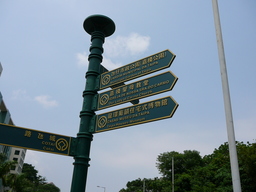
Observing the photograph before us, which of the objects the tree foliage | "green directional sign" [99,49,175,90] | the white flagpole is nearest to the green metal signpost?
"green directional sign" [99,49,175,90]

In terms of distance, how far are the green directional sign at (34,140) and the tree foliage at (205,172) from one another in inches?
800

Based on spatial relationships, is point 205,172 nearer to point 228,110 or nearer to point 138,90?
point 138,90

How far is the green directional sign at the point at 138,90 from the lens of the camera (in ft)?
18.8

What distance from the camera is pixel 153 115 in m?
5.57

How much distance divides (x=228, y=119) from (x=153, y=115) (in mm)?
1673

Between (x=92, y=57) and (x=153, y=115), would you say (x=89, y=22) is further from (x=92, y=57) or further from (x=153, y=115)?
(x=153, y=115)

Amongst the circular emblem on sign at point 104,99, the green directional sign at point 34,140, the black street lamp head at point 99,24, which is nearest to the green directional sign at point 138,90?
the circular emblem on sign at point 104,99

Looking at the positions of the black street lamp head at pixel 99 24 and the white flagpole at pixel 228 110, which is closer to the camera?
the white flagpole at pixel 228 110

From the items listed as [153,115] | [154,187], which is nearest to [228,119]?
[153,115]

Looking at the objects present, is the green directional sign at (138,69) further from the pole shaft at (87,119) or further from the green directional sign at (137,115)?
the green directional sign at (137,115)

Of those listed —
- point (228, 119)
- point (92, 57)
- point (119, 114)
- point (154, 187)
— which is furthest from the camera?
point (154, 187)

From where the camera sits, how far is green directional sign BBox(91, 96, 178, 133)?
540cm

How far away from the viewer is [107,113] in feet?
21.2

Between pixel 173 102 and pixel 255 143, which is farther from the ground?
pixel 255 143
